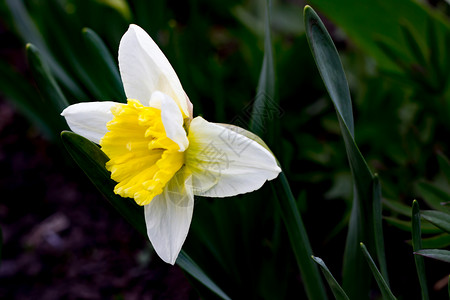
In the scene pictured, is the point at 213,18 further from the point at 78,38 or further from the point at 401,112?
the point at 401,112

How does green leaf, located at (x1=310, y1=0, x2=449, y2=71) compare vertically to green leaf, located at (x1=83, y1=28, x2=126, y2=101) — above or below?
above

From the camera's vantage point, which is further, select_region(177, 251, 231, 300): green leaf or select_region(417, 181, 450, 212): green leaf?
select_region(417, 181, 450, 212): green leaf

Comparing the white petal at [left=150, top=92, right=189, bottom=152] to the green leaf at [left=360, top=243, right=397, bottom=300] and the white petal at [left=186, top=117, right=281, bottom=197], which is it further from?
the green leaf at [left=360, top=243, right=397, bottom=300]

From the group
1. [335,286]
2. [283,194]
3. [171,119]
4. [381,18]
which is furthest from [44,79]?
[381,18]

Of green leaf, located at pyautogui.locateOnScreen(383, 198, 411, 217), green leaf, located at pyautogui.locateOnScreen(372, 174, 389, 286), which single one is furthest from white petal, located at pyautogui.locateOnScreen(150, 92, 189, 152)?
green leaf, located at pyautogui.locateOnScreen(383, 198, 411, 217)

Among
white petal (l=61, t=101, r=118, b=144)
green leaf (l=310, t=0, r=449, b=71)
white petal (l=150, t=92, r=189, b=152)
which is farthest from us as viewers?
green leaf (l=310, t=0, r=449, b=71)

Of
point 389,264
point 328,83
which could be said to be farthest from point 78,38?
point 389,264
